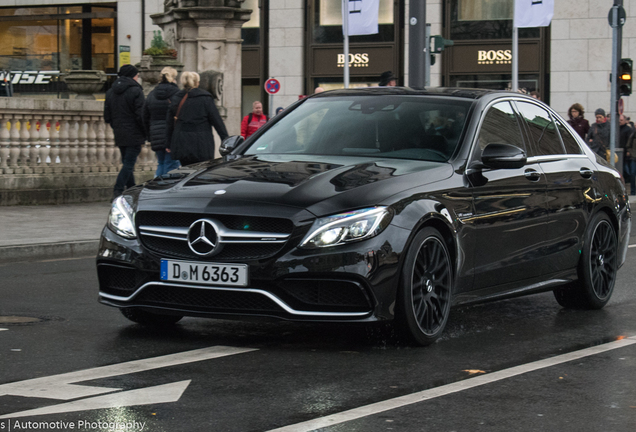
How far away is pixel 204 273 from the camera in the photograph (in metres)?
5.98

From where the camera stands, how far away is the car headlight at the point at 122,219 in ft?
20.7

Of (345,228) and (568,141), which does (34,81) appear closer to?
(568,141)

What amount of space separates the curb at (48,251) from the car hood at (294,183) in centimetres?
466

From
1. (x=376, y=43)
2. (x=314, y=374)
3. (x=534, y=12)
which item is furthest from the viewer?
(x=376, y=43)


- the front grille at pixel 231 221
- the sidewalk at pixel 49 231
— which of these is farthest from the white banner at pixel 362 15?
the front grille at pixel 231 221

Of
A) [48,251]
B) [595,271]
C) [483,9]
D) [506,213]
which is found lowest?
[48,251]

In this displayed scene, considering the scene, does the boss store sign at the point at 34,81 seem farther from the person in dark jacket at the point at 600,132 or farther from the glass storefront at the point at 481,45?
the person in dark jacket at the point at 600,132

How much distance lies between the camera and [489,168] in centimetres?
697

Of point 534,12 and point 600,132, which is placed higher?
point 534,12

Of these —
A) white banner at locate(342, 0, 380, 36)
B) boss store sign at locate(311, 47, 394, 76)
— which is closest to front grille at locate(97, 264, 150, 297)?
white banner at locate(342, 0, 380, 36)

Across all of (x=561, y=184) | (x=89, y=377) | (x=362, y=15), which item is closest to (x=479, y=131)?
(x=561, y=184)

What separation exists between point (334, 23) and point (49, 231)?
2712 centimetres

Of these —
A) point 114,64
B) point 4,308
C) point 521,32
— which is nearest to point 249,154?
point 4,308

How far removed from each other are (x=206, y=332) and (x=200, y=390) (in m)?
1.66
